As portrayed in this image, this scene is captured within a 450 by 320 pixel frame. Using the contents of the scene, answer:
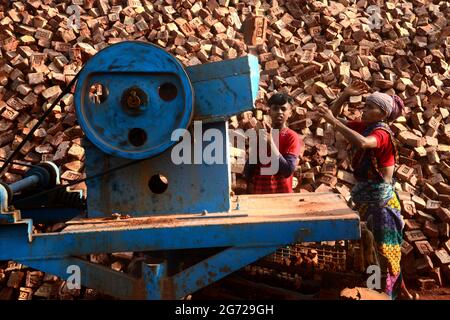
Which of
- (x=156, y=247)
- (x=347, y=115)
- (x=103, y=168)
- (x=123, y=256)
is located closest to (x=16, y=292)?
(x=123, y=256)

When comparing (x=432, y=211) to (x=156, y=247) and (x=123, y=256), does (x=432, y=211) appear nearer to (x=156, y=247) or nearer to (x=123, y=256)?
(x=123, y=256)

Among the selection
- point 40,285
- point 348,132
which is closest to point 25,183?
point 40,285

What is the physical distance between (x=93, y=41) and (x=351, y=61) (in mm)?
3324

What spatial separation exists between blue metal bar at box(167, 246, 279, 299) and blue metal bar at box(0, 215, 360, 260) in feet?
0.15

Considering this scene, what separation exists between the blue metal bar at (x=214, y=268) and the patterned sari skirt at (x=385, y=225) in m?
1.32

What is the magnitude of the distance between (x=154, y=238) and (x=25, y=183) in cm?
133

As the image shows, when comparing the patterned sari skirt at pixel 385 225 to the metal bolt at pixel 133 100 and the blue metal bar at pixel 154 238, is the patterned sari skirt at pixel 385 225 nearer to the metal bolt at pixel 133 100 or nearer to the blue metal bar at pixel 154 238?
the blue metal bar at pixel 154 238

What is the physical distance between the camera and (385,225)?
14.0 feet

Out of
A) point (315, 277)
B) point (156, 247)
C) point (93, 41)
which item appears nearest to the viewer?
point (156, 247)

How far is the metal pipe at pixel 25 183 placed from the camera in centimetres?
386

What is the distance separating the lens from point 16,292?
5.11m
